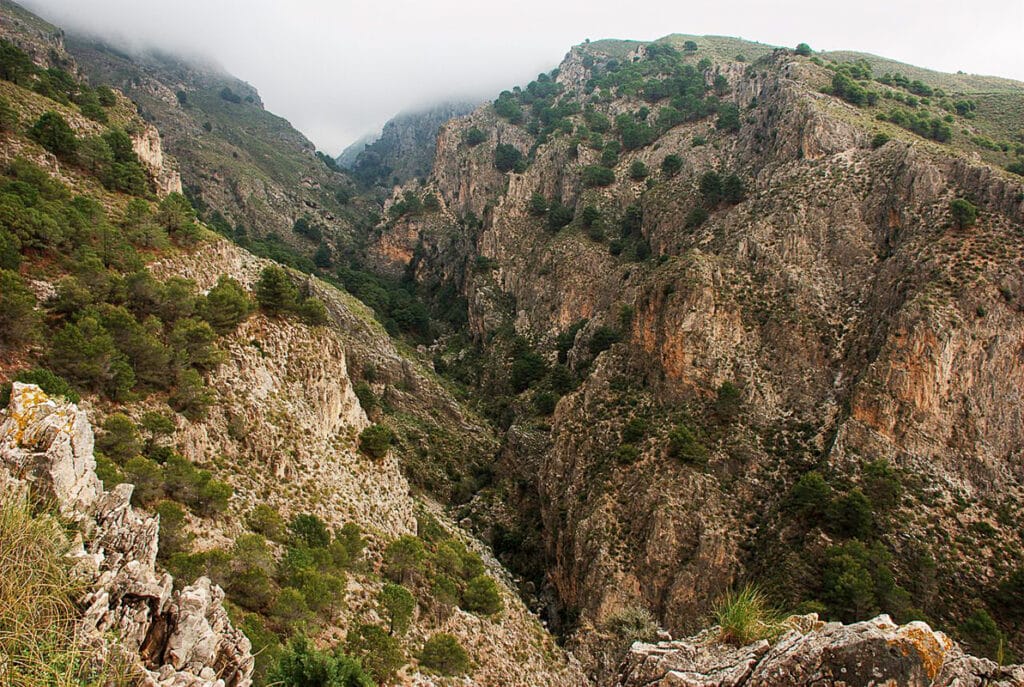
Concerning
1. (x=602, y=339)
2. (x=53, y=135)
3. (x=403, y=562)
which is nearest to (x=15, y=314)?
(x=53, y=135)

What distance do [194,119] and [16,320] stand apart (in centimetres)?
11686

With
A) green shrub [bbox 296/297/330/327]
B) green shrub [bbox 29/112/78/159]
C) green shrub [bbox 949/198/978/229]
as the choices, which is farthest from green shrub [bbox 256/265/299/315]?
green shrub [bbox 949/198/978/229]

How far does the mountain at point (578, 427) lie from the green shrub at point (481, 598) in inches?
10.0

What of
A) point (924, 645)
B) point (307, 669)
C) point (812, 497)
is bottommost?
point (307, 669)

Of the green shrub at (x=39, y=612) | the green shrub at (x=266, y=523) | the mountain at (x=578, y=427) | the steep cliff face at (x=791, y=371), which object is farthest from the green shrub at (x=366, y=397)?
the green shrub at (x=39, y=612)

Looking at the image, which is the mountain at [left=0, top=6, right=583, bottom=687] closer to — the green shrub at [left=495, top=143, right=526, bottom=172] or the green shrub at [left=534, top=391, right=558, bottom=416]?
the green shrub at [left=534, top=391, right=558, bottom=416]

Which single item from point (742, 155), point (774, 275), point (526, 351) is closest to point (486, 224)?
point (526, 351)

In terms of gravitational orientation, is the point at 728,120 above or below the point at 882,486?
above

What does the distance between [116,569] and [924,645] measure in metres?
14.6

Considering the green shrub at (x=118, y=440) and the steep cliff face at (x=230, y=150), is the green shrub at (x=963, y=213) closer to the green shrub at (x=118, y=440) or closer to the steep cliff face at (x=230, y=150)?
the green shrub at (x=118, y=440)

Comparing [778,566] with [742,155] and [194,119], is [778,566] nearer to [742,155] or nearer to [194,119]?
[742,155]

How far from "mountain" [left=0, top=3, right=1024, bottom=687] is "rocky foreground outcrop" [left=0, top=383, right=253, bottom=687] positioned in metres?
0.08

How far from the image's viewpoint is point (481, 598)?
3791 cm

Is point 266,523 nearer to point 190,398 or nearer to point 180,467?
point 180,467
